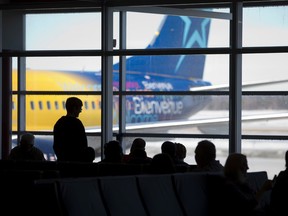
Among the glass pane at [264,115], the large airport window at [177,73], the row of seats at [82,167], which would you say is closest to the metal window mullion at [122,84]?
the large airport window at [177,73]

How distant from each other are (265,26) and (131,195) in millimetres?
7571

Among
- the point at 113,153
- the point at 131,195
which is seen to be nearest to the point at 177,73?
the point at 113,153

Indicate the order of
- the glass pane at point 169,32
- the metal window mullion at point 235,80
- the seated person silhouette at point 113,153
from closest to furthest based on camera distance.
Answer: the seated person silhouette at point 113,153 → the metal window mullion at point 235,80 → the glass pane at point 169,32

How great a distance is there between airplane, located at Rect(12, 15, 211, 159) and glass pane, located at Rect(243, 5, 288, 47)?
1014 mm

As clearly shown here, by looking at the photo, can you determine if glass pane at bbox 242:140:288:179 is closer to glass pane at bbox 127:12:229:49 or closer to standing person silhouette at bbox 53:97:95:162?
glass pane at bbox 127:12:229:49

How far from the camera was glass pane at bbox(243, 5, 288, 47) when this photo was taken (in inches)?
475

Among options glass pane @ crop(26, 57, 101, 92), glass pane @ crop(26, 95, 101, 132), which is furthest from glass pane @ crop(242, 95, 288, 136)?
glass pane @ crop(26, 57, 101, 92)

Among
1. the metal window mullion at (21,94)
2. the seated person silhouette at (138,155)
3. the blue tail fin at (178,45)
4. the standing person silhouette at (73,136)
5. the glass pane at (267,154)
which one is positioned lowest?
the glass pane at (267,154)

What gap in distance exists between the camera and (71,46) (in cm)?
1357

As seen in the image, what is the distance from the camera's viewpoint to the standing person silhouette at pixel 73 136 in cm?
784

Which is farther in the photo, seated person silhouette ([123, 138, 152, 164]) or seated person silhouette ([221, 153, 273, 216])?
seated person silhouette ([123, 138, 152, 164])

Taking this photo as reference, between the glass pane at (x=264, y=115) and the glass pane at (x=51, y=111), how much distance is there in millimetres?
2619

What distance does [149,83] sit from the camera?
13.5 meters

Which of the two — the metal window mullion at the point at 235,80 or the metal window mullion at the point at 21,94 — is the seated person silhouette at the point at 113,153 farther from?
the metal window mullion at the point at 21,94
